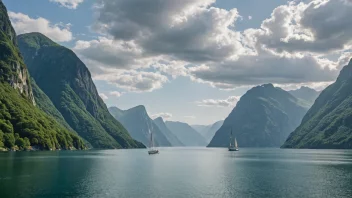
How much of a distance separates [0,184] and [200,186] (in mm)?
49297

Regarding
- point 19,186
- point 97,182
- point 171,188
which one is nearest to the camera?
point 19,186

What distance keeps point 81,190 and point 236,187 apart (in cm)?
3955

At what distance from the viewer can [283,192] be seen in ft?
267

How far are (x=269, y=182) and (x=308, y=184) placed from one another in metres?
10.7

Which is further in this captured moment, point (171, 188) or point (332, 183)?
point (332, 183)

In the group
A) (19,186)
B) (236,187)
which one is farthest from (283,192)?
(19,186)

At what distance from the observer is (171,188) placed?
8631 centimetres

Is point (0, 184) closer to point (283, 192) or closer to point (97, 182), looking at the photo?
point (97, 182)

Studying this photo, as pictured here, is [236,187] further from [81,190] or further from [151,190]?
[81,190]

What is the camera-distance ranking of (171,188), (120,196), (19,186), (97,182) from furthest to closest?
(97,182)
(171,188)
(19,186)
(120,196)

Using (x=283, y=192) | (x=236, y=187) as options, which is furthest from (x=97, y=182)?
(x=283, y=192)

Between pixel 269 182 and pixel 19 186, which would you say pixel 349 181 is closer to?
pixel 269 182

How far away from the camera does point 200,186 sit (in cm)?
9144

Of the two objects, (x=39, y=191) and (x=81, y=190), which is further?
(x=81, y=190)
